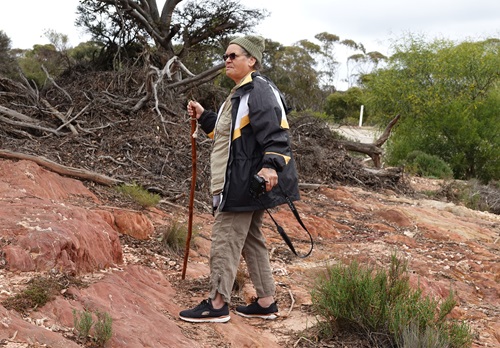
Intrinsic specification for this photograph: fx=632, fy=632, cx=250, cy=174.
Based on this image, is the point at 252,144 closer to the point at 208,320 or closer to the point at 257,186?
the point at 257,186

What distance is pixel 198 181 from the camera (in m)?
8.41

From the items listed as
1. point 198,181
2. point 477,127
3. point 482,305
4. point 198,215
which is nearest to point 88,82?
point 198,181

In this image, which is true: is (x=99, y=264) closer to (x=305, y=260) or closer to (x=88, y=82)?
(x=305, y=260)

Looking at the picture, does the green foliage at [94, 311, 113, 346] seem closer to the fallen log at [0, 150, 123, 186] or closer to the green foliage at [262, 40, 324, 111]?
the fallen log at [0, 150, 123, 186]

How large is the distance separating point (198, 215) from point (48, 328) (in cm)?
435

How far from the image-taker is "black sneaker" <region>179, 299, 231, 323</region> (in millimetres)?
3803

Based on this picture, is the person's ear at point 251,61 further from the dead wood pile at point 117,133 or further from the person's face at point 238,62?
the dead wood pile at point 117,133

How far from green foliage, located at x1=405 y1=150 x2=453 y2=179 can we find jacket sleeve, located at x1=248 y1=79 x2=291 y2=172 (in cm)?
1393

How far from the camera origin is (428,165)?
702 inches

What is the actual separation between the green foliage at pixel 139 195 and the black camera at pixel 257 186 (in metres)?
3.33

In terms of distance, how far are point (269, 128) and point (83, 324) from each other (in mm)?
1466

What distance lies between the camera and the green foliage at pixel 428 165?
1741cm

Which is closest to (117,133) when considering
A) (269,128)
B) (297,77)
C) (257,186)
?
(269,128)

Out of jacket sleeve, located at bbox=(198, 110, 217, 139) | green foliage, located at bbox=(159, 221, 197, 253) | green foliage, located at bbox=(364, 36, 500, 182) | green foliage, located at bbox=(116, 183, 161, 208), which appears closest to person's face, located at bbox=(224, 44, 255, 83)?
jacket sleeve, located at bbox=(198, 110, 217, 139)
